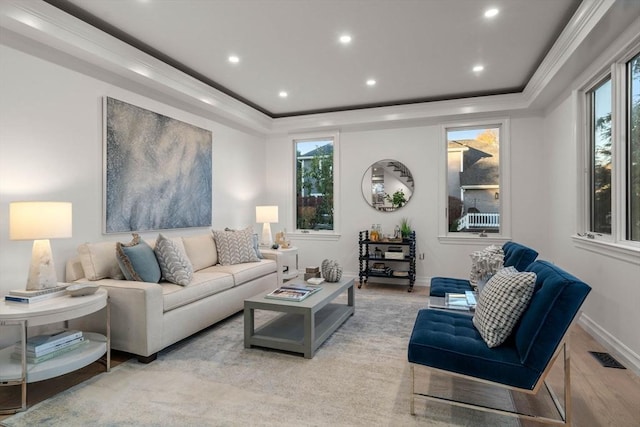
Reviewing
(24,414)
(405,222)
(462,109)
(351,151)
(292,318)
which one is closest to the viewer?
(24,414)

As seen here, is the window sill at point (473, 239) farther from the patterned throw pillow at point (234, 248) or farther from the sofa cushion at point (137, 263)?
the sofa cushion at point (137, 263)

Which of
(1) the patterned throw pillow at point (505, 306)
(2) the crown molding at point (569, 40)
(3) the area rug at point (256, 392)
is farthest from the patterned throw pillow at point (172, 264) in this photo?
(2) the crown molding at point (569, 40)

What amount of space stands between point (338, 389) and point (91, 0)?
11.1 feet

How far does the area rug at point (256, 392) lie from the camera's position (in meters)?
2.06

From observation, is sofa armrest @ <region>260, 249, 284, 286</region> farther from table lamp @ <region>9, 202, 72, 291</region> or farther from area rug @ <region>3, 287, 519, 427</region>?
table lamp @ <region>9, 202, 72, 291</region>

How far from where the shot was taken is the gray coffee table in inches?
115

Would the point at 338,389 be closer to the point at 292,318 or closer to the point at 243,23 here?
the point at 292,318

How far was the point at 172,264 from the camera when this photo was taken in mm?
3420

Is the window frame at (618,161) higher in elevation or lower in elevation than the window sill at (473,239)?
higher

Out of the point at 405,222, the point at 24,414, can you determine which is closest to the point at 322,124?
the point at 405,222

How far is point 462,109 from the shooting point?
512 cm

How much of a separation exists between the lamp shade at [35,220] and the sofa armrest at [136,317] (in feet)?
1.99

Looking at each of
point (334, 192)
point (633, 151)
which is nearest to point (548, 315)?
point (633, 151)

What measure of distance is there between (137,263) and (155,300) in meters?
0.51
